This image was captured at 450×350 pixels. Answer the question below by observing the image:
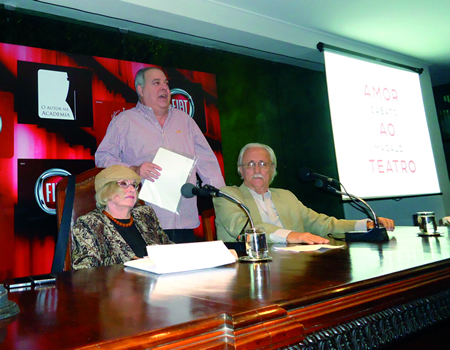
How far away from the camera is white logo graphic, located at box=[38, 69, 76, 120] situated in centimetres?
257

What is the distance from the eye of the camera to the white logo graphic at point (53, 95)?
2568 mm

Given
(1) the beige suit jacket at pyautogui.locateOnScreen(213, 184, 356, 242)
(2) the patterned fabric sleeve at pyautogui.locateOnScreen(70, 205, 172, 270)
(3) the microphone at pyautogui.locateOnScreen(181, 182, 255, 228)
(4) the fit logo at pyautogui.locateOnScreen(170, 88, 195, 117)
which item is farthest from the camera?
(4) the fit logo at pyautogui.locateOnScreen(170, 88, 195, 117)

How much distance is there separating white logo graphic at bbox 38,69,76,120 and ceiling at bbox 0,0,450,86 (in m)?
0.51

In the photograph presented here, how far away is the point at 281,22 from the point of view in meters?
3.67

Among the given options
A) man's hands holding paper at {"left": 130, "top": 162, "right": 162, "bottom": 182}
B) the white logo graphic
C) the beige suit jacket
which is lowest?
the beige suit jacket

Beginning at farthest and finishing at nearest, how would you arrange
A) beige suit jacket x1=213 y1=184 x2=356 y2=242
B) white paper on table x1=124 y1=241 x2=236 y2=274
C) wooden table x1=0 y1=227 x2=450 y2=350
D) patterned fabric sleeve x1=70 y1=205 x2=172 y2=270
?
beige suit jacket x1=213 y1=184 x2=356 y2=242, patterned fabric sleeve x1=70 y1=205 x2=172 y2=270, white paper on table x1=124 y1=241 x2=236 y2=274, wooden table x1=0 y1=227 x2=450 y2=350

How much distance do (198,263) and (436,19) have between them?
12.9 feet

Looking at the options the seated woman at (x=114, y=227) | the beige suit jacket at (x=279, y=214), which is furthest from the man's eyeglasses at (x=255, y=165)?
the seated woman at (x=114, y=227)

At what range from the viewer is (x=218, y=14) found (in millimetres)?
3250

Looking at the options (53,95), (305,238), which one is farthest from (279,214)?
(53,95)

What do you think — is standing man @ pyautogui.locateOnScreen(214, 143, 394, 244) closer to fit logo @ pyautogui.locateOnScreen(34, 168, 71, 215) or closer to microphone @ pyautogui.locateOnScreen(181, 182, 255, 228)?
microphone @ pyautogui.locateOnScreen(181, 182, 255, 228)

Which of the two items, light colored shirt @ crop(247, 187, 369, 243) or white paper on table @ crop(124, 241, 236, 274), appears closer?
white paper on table @ crop(124, 241, 236, 274)

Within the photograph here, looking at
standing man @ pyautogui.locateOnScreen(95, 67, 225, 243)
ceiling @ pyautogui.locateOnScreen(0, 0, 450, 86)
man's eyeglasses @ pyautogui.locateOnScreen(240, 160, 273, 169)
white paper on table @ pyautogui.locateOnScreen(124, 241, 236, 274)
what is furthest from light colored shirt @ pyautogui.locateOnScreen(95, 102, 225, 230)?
white paper on table @ pyautogui.locateOnScreen(124, 241, 236, 274)

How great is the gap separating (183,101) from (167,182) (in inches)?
37.2
